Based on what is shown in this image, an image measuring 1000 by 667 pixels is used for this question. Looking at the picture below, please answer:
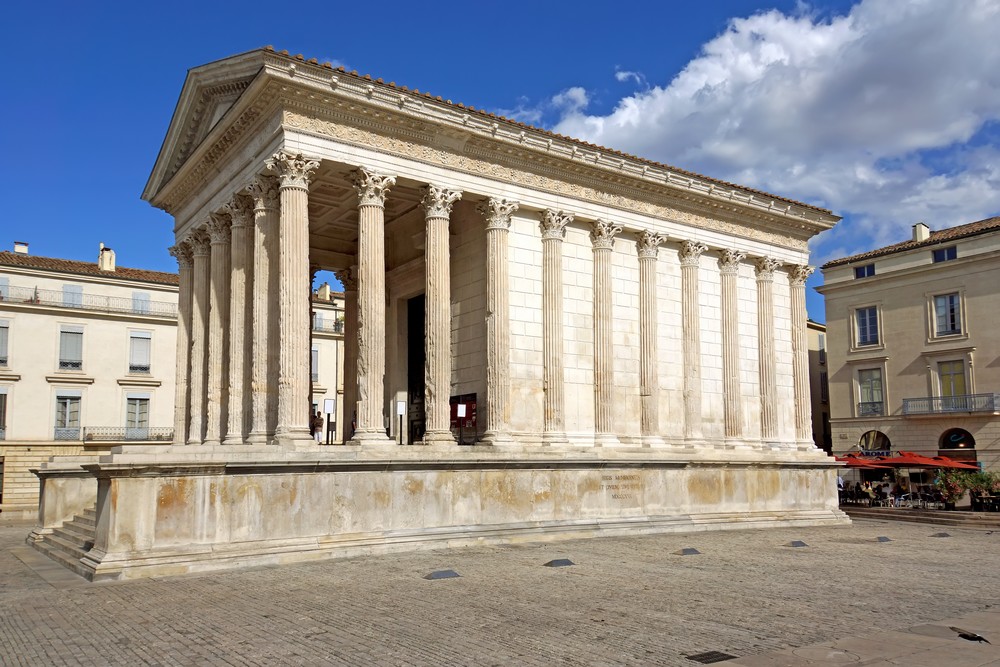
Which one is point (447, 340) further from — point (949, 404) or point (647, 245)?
point (949, 404)

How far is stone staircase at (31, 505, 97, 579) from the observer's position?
1598cm

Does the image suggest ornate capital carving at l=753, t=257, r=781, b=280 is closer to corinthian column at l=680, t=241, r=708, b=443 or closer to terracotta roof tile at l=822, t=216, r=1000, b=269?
corinthian column at l=680, t=241, r=708, b=443

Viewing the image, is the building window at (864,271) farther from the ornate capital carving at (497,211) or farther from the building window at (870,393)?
the ornate capital carving at (497,211)

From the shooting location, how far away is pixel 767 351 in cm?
2917

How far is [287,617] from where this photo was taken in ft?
34.9

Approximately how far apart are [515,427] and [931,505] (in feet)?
68.6

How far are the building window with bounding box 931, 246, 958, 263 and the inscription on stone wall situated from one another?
29.7 metres

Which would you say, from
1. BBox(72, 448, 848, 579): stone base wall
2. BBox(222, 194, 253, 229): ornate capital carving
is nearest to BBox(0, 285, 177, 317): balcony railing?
BBox(222, 194, 253, 229): ornate capital carving

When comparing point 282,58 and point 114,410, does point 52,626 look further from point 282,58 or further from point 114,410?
point 114,410

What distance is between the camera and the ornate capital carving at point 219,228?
24.5 m

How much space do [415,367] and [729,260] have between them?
1081 centimetres

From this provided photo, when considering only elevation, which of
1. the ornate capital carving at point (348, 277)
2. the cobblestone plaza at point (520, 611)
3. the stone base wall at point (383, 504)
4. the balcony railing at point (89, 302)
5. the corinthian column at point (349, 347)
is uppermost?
the balcony railing at point (89, 302)

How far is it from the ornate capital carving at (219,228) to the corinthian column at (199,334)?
120cm

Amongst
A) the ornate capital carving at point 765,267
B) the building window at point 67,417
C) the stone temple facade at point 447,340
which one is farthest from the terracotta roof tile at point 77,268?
the ornate capital carving at point 765,267
